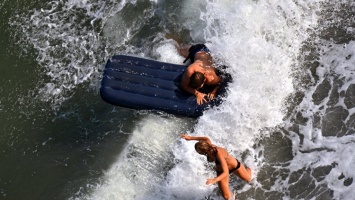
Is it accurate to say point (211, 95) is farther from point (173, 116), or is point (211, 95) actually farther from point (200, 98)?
point (173, 116)

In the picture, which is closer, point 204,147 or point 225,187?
point 204,147

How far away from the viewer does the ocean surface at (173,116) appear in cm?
631

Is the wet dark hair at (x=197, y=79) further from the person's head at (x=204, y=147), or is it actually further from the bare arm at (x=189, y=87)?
the person's head at (x=204, y=147)

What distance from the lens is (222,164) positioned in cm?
560

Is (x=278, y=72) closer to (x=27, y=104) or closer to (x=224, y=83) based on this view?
(x=224, y=83)

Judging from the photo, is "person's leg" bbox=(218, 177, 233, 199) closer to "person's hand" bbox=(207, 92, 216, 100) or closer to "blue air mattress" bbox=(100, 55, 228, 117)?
"blue air mattress" bbox=(100, 55, 228, 117)

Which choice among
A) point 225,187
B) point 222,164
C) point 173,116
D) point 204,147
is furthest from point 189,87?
point 225,187

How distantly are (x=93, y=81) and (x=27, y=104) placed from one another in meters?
1.07

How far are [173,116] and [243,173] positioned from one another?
1416mm

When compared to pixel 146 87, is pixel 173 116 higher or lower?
lower

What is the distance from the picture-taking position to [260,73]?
6.97 metres

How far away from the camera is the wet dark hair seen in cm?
631

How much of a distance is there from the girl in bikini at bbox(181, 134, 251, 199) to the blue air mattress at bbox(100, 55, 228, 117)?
0.88m

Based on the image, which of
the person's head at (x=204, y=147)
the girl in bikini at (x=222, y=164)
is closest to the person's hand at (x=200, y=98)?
the girl in bikini at (x=222, y=164)
